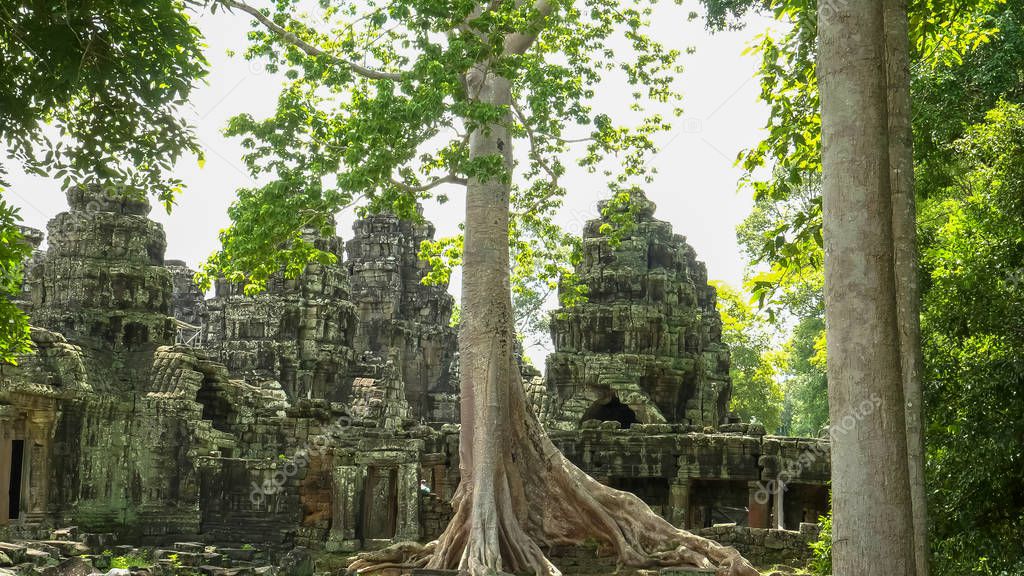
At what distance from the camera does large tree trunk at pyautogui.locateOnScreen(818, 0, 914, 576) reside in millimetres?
6859

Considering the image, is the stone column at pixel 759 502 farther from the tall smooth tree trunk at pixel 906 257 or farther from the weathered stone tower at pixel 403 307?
the weathered stone tower at pixel 403 307

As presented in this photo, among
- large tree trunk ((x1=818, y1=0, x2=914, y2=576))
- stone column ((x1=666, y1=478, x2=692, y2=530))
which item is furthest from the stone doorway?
large tree trunk ((x1=818, y1=0, x2=914, y2=576))

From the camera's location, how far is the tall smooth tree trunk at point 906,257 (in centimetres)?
751

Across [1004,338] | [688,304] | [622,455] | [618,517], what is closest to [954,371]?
[1004,338]

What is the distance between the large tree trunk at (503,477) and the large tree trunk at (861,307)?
6.52 m

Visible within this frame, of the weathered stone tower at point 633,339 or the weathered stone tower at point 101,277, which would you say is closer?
the weathered stone tower at point 633,339

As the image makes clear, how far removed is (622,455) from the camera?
2270cm

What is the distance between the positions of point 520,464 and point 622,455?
849 centimetres

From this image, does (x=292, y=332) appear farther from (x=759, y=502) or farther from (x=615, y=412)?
(x=759, y=502)

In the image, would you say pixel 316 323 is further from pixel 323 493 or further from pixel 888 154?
pixel 888 154

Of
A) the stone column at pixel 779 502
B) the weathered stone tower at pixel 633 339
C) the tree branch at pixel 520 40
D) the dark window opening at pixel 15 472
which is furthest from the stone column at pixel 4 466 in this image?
the stone column at pixel 779 502

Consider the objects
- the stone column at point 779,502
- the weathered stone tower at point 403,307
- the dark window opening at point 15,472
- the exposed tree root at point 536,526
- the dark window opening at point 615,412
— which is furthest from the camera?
the weathered stone tower at point 403,307

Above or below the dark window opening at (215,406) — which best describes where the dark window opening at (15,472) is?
below

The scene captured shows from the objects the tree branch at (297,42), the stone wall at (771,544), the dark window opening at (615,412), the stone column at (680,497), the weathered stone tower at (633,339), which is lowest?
the stone wall at (771,544)
